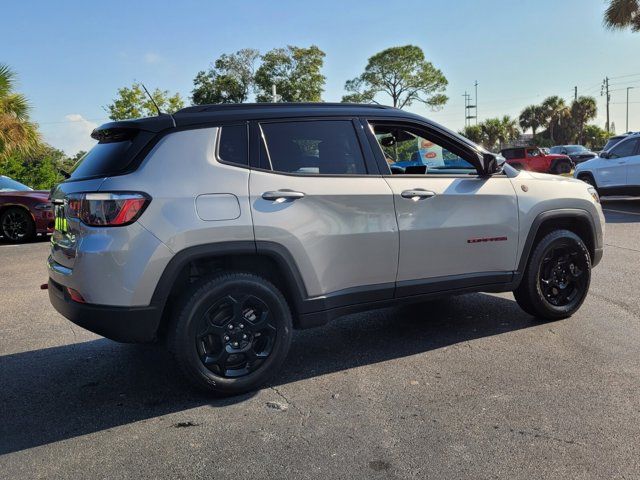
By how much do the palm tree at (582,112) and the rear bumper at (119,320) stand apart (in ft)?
220

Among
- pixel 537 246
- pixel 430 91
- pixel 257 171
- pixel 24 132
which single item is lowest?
pixel 537 246

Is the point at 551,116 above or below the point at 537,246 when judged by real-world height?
above

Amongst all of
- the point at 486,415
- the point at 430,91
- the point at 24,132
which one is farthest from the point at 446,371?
the point at 430,91

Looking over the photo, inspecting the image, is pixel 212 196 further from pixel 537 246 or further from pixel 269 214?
pixel 537 246

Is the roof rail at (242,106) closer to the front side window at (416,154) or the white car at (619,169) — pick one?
the front side window at (416,154)

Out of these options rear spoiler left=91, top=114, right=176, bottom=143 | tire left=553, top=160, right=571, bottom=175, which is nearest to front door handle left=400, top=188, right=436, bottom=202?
rear spoiler left=91, top=114, right=176, bottom=143

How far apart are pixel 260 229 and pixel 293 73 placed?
149 ft

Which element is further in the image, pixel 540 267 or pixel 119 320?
pixel 540 267

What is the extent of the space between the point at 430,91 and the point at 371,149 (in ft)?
185

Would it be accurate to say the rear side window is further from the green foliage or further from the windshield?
the green foliage

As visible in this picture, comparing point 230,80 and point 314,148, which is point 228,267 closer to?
point 314,148

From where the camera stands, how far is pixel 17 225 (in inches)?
444

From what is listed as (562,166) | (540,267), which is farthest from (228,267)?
(562,166)

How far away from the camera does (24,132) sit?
15.9 meters
